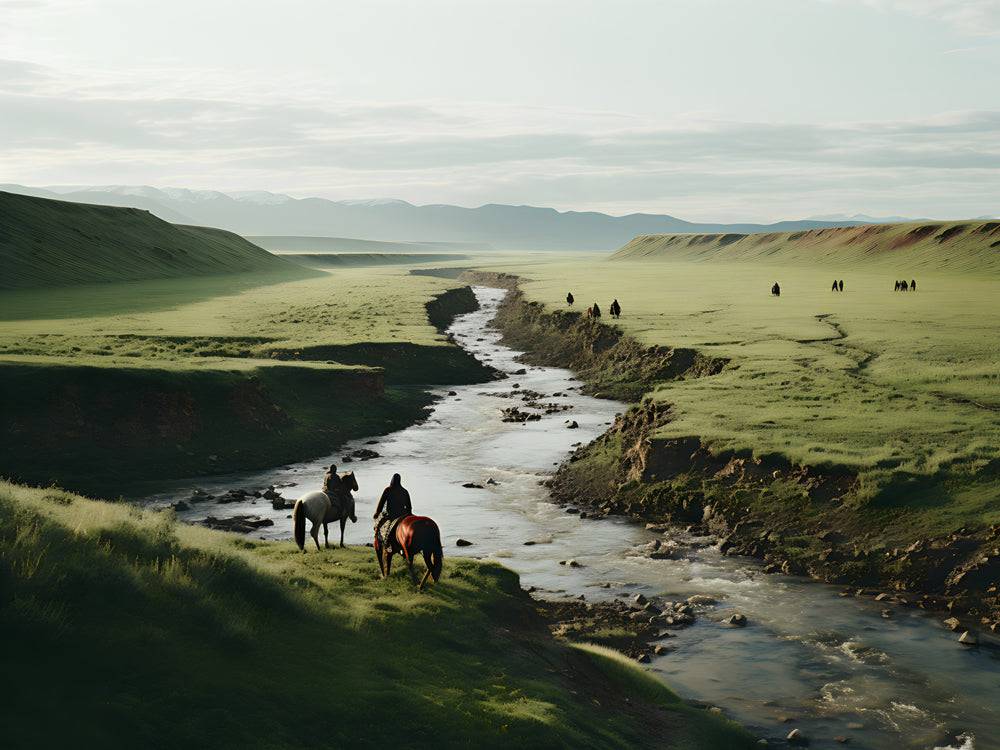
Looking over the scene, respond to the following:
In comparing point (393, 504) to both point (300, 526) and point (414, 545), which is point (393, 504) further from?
point (300, 526)

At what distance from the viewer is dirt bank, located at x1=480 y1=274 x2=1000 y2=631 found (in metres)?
25.7

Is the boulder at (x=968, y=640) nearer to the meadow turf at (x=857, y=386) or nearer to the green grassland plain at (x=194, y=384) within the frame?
the meadow turf at (x=857, y=386)

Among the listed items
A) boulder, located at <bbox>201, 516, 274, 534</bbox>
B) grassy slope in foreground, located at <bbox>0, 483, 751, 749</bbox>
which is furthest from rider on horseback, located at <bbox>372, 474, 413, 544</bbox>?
boulder, located at <bbox>201, 516, 274, 534</bbox>

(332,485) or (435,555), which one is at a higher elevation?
(332,485)

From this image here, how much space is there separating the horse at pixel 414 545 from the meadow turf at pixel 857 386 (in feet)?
56.0

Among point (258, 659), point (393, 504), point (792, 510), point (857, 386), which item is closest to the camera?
point (258, 659)

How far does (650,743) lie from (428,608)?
5298mm

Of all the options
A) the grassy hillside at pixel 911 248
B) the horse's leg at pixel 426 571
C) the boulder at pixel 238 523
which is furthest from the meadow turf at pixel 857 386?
the grassy hillside at pixel 911 248

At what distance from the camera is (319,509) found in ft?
76.7

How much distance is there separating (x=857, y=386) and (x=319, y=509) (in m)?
31.2

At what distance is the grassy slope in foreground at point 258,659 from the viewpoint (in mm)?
11320

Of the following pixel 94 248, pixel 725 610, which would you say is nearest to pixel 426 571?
pixel 725 610

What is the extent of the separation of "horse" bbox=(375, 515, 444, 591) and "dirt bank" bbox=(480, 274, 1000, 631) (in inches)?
512

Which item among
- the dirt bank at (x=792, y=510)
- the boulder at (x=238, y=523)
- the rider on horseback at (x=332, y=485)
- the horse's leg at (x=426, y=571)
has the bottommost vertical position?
the boulder at (x=238, y=523)
